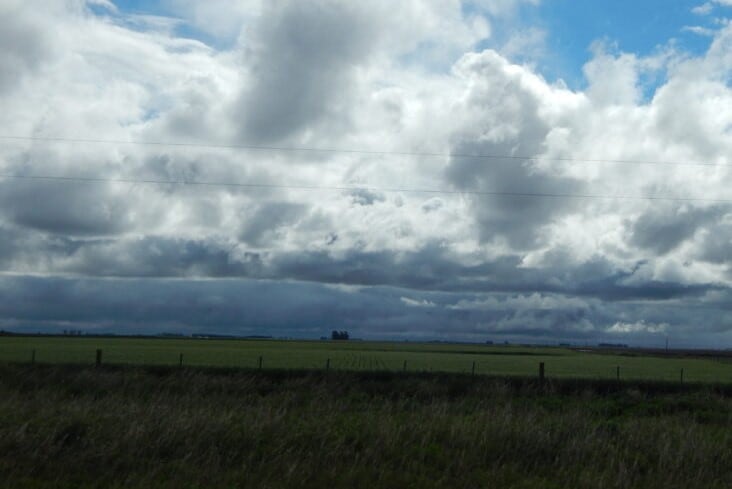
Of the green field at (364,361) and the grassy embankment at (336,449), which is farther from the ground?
the grassy embankment at (336,449)

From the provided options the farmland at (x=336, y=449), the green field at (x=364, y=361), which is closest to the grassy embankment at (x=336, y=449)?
the farmland at (x=336, y=449)

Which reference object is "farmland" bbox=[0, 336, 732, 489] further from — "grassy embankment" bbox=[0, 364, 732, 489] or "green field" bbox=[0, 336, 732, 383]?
"green field" bbox=[0, 336, 732, 383]

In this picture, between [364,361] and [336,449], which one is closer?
[336,449]

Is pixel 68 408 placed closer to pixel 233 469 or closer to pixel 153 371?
pixel 233 469

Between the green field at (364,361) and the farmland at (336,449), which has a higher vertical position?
the farmland at (336,449)

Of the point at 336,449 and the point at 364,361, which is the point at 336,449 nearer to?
the point at 336,449

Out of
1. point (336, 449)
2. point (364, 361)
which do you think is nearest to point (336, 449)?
point (336, 449)

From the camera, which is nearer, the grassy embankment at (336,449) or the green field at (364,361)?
the grassy embankment at (336,449)

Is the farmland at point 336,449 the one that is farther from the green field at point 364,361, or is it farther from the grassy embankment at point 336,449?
the green field at point 364,361

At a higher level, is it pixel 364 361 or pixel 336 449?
pixel 336 449

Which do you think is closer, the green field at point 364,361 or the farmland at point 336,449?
the farmland at point 336,449

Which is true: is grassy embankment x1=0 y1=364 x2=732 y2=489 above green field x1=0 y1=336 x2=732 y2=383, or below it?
above

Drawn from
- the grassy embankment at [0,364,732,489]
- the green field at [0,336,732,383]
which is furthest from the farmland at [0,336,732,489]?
the green field at [0,336,732,383]

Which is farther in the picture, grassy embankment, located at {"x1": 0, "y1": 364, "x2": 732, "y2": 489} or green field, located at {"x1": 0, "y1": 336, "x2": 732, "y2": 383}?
green field, located at {"x1": 0, "y1": 336, "x2": 732, "y2": 383}
